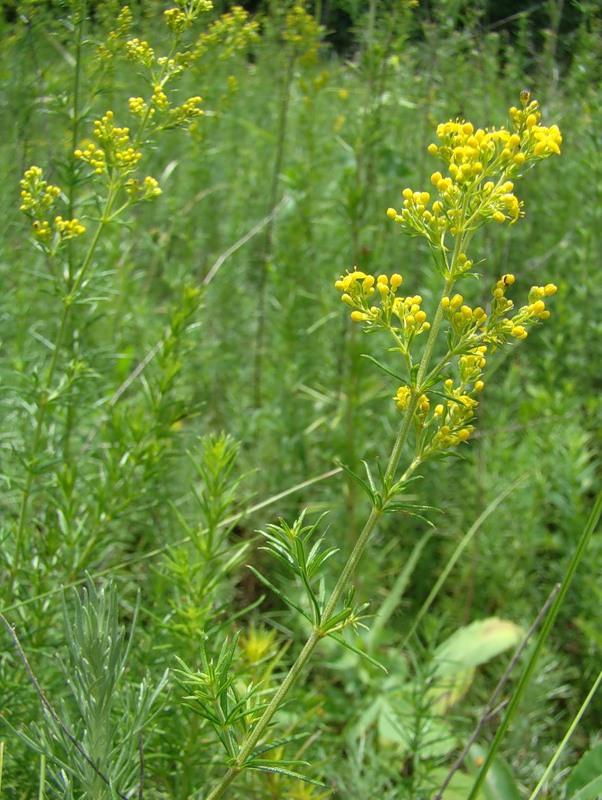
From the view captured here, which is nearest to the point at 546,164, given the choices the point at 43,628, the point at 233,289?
the point at 233,289

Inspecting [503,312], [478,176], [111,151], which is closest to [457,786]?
[503,312]

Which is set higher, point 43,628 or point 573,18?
point 573,18

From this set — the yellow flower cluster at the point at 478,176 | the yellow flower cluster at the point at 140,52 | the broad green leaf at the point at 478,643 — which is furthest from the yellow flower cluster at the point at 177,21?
the broad green leaf at the point at 478,643

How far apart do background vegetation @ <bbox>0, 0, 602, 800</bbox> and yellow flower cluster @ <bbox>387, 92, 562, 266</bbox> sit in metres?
0.24

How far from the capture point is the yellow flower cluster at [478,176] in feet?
2.85

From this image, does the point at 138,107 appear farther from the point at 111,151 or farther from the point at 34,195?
the point at 34,195

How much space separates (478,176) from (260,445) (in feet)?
5.91

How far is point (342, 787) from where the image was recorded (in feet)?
4.85

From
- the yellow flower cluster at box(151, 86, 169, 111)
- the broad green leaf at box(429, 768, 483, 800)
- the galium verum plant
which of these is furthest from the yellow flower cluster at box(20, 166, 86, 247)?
the broad green leaf at box(429, 768, 483, 800)

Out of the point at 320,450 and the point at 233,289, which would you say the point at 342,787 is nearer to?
the point at 320,450

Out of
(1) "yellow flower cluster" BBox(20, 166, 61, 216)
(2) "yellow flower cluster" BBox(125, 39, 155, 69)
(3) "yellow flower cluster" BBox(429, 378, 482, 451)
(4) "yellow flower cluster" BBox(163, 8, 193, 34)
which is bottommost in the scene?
(3) "yellow flower cluster" BBox(429, 378, 482, 451)

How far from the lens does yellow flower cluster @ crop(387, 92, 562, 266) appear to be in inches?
34.1

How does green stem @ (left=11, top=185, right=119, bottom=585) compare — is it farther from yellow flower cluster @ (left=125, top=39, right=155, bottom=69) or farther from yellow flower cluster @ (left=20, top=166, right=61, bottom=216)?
yellow flower cluster @ (left=125, top=39, right=155, bottom=69)

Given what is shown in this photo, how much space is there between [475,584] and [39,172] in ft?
5.86
